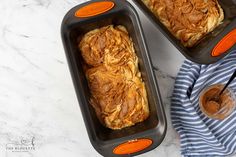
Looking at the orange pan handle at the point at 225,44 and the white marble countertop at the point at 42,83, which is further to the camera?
the white marble countertop at the point at 42,83

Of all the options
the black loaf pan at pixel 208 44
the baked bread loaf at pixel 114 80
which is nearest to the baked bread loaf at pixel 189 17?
the black loaf pan at pixel 208 44

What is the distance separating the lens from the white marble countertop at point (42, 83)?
1.40 m

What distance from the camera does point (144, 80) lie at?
1.31 m

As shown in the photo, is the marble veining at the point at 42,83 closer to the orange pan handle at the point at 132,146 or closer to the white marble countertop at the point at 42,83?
the white marble countertop at the point at 42,83

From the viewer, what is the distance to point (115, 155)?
1251mm

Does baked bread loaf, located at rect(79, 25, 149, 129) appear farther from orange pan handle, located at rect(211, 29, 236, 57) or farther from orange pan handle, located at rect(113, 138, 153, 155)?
orange pan handle, located at rect(211, 29, 236, 57)

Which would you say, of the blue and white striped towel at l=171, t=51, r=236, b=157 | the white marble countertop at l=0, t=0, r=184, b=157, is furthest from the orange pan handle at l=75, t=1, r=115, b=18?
the blue and white striped towel at l=171, t=51, r=236, b=157

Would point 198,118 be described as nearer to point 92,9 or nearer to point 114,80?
point 114,80

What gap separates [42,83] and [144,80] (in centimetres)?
32

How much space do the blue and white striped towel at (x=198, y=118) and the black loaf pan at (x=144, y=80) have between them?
4.8 inches

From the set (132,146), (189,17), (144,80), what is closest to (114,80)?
(144,80)

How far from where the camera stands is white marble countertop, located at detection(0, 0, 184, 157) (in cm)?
140

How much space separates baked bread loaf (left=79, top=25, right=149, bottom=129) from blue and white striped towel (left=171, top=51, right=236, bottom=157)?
0.42ft

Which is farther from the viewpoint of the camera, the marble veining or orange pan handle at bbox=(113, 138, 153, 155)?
the marble veining
